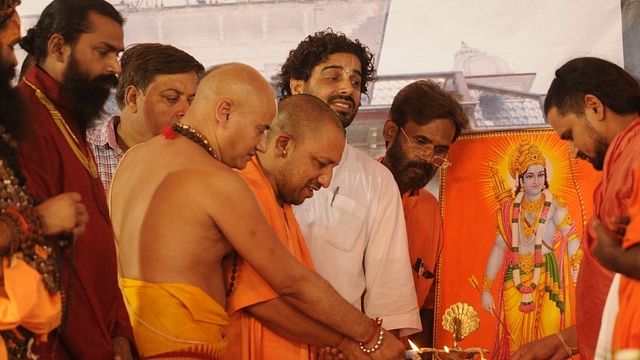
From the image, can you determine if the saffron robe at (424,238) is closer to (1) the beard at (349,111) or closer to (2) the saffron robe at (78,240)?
(1) the beard at (349,111)

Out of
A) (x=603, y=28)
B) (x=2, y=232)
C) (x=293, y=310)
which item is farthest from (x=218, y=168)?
(x=603, y=28)

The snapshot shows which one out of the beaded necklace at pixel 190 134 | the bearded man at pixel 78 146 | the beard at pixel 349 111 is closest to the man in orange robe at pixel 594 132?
the beard at pixel 349 111

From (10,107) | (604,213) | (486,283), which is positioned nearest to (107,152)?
(10,107)

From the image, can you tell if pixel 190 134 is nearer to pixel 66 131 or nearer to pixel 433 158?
pixel 66 131

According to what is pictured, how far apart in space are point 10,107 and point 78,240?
0.63 metres

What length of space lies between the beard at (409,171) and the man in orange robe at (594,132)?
1.07 meters

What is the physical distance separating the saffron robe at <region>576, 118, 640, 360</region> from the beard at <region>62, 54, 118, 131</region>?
1967 mm

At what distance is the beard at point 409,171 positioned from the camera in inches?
196

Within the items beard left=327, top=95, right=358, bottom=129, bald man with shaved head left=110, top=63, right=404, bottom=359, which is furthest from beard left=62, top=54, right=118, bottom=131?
beard left=327, top=95, right=358, bottom=129

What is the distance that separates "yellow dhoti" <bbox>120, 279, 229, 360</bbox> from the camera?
3156mm

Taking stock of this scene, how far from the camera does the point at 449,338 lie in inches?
192

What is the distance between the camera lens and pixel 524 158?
4.92 m

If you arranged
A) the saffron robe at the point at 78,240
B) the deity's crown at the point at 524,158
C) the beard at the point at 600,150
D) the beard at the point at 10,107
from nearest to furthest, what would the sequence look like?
the beard at the point at 10,107
the saffron robe at the point at 78,240
the beard at the point at 600,150
the deity's crown at the point at 524,158

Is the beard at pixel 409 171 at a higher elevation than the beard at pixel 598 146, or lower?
lower
